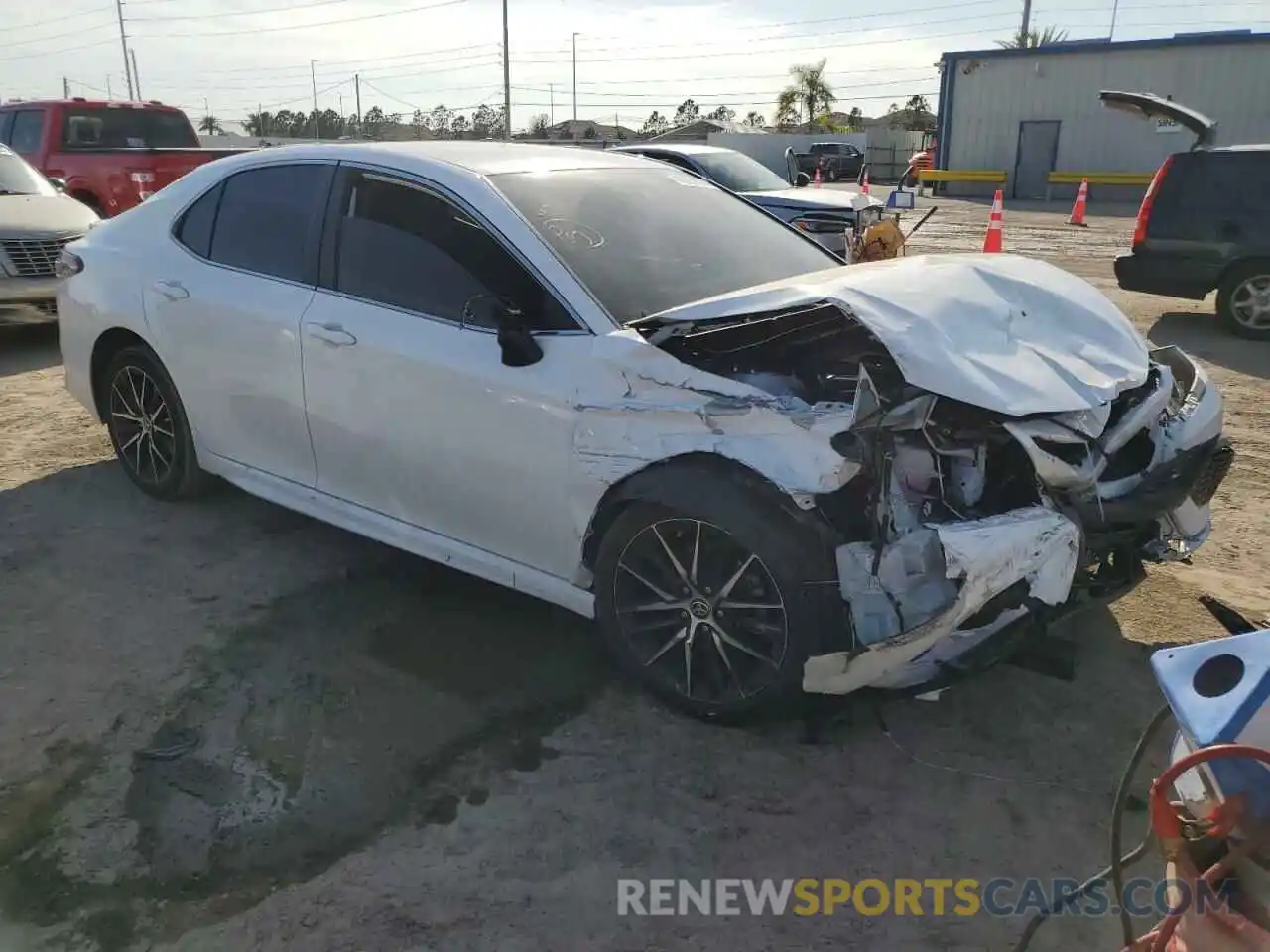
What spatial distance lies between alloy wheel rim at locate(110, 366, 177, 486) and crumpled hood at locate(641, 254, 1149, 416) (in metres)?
2.76

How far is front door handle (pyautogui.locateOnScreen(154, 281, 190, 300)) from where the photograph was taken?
4344 mm

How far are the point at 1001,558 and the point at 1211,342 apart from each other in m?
7.49

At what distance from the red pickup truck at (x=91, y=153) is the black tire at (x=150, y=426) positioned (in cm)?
734

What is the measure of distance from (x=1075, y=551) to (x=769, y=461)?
2.94ft

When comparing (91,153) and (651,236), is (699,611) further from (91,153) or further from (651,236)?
(91,153)

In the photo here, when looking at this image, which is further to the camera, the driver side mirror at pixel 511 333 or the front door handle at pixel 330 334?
the front door handle at pixel 330 334

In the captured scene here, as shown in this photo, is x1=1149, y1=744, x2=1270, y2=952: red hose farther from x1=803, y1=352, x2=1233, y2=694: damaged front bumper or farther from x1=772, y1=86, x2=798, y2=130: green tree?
x1=772, y1=86, x2=798, y2=130: green tree

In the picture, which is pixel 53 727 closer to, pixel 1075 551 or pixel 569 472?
pixel 569 472

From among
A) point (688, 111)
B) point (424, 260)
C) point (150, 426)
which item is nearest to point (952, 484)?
point (424, 260)

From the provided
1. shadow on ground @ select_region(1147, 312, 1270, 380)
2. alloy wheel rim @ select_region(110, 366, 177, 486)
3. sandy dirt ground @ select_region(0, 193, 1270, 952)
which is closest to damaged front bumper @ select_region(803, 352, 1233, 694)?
sandy dirt ground @ select_region(0, 193, 1270, 952)

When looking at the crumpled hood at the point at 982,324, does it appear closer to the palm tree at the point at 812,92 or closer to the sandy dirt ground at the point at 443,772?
the sandy dirt ground at the point at 443,772

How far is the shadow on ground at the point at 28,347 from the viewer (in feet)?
25.7

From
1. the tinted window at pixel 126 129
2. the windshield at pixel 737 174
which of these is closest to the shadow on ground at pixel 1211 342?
the windshield at pixel 737 174

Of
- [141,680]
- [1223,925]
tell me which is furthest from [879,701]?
[141,680]
